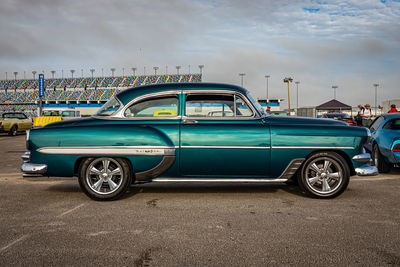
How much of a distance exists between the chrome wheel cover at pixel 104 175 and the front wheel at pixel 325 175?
2.62 metres

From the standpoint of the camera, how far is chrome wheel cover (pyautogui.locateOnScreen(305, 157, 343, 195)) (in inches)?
196

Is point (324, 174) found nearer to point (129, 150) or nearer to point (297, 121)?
point (297, 121)

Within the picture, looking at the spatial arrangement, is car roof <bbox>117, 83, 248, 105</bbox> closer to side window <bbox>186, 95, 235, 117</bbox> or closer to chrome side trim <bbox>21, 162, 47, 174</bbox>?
side window <bbox>186, 95, 235, 117</bbox>

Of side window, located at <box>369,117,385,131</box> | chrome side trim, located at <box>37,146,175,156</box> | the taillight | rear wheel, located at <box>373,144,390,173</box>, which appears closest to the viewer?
chrome side trim, located at <box>37,146,175,156</box>

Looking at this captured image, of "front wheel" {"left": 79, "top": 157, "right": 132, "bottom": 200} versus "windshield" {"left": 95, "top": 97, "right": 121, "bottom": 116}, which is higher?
"windshield" {"left": 95, "top": 97, "right": 121, "bottom": 116}

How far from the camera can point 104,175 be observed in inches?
195

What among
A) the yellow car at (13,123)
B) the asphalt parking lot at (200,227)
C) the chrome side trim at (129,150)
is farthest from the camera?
the yellow car at (13,123)

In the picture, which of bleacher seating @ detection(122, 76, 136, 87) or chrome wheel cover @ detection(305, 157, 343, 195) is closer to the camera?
chrome wheel cover @ detection(305, 157, 343, 195)

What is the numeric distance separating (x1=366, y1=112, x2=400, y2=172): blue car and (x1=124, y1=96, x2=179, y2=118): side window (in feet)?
14.4

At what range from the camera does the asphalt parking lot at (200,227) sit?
2945 mm

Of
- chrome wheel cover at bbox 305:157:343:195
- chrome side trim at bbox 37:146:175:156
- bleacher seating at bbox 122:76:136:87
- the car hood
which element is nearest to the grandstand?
bleacher seating at bbox 122:76:136:87

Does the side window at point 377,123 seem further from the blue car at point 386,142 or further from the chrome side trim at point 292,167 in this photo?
the chrome side trim at point 292,167

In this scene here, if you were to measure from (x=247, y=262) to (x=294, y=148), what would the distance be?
242cm

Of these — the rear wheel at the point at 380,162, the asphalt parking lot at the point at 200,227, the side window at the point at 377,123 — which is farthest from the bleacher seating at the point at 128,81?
the asphalt parking lot at the point at 200,227
